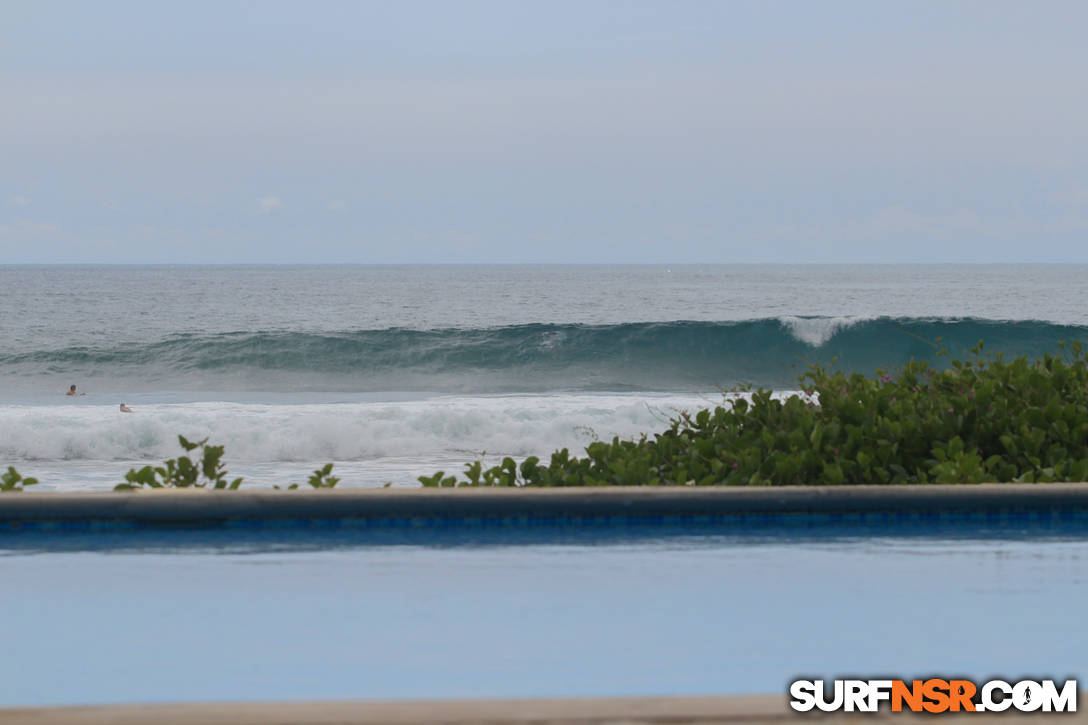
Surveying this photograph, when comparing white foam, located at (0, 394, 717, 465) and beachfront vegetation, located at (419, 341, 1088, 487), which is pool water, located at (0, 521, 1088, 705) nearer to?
beachfront vegetation, located at (419, 341, 1088, 487)

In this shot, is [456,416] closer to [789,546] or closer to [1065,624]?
[789,546]

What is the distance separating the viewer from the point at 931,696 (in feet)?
→ 7.39

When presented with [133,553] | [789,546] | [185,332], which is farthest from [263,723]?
[185,332]

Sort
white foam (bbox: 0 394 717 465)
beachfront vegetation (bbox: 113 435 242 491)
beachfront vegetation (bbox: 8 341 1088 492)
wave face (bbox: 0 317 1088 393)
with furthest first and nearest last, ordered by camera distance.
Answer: wave face (bbox: 0 317 1088 393), white foam (bbox: 0 394 717 465), beachfront vegetation (bbox: 8 341 1088 492), beachfront vegetation (bbox: 113 435 242 491)

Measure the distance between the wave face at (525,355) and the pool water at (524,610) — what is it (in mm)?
19666

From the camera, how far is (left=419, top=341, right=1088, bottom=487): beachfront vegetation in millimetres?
4793

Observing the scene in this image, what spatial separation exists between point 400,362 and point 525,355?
325 centimetres

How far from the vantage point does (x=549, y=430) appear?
1412 cm

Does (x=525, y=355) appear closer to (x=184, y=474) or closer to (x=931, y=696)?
(x=184, y=474)

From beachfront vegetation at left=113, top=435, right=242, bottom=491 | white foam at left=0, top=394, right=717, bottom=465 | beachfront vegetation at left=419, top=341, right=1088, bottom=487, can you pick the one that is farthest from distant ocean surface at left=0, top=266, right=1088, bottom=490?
beachfront vegetation at left=113, top=435, right=242, bottom=491

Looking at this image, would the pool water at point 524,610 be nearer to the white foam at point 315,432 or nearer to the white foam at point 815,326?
the white foam at point 315,432

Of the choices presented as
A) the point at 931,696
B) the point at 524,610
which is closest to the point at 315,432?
the point at 524,610

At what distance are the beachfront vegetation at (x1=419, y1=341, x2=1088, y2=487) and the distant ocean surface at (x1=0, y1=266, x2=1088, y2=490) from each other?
449 millimetres

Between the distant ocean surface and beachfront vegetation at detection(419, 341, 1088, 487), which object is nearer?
beachfront vegetation at detection(419, 341, 1088, 487)
